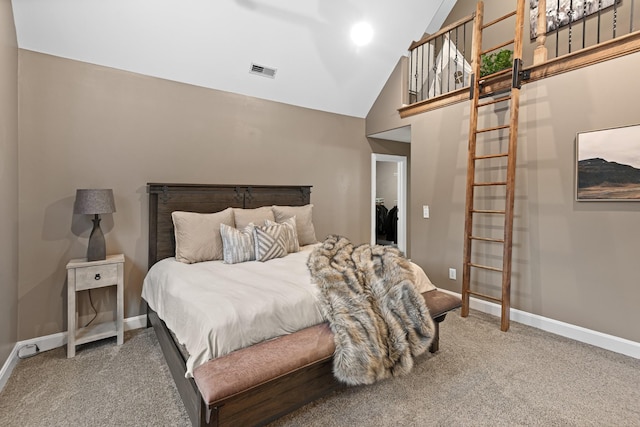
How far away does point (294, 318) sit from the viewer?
187 cm

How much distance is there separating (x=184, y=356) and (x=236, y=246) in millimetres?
1125

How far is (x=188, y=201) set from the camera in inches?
126

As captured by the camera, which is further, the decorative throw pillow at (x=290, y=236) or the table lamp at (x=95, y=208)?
the decorative throw pillow at (x=290, y=236)

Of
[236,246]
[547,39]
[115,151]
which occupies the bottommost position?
[236,246]

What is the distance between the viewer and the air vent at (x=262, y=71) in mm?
3431

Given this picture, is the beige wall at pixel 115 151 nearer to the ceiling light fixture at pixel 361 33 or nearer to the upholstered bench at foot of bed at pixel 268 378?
the ceiling light fixture at pixel 361 33

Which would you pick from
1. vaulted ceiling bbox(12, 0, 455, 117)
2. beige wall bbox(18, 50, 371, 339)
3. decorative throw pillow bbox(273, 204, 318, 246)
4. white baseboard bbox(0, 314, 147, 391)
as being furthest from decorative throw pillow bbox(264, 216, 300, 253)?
vaulted ceiling bbox(12, 0, 455, 117)

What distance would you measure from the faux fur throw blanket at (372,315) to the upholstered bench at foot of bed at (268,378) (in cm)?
12

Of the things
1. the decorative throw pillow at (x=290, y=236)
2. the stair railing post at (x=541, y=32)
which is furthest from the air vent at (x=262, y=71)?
the stair railing post at (x=541, y=32)

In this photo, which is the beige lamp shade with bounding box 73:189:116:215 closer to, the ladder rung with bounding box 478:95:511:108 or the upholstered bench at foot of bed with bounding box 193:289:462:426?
the upholstered bench at foot of bed with bounding box 193:289:462:426

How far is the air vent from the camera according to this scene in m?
3.43

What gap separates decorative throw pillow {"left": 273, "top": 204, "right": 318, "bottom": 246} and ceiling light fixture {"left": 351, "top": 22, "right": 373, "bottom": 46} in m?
2.09

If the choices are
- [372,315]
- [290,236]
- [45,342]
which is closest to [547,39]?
[290,236]

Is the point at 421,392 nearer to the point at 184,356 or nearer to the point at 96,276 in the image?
the point at 184,356
